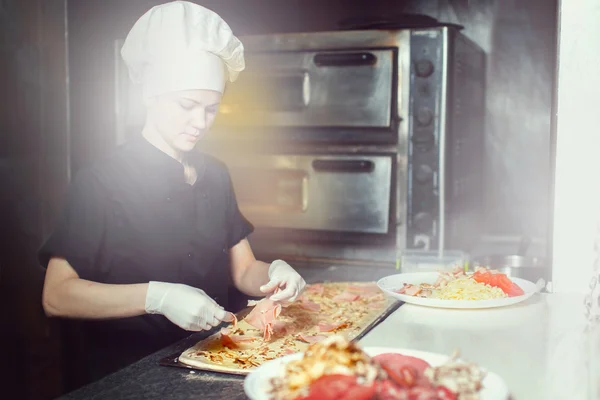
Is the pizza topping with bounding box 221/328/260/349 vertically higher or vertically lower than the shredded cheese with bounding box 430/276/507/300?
lower

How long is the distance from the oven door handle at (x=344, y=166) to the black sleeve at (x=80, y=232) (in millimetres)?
835

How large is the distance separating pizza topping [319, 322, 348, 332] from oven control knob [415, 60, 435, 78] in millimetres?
1007

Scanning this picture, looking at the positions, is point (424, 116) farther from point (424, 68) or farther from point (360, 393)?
point (360, 393)

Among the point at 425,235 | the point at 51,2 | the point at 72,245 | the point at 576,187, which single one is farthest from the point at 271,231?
the point at 51,2

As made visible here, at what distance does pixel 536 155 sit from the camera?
2.53 meters

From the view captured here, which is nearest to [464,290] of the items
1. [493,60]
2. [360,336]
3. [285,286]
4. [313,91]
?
[360,336]

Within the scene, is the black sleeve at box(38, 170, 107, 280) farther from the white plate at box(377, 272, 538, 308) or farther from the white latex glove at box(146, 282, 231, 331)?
the white plate at box(377, 272, 538, 308)

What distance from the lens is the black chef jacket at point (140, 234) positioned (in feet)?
5.18

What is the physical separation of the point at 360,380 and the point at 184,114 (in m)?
1.09

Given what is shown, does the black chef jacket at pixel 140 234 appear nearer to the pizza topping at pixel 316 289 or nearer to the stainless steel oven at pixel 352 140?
the pizza topping at pixel 316 289

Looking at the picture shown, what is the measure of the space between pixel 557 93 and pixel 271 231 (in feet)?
3.53

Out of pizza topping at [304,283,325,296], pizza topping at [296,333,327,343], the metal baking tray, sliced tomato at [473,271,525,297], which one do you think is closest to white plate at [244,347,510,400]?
the metal baking tray

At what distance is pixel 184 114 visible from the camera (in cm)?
168

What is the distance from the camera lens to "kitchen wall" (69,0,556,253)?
250 centimetres
